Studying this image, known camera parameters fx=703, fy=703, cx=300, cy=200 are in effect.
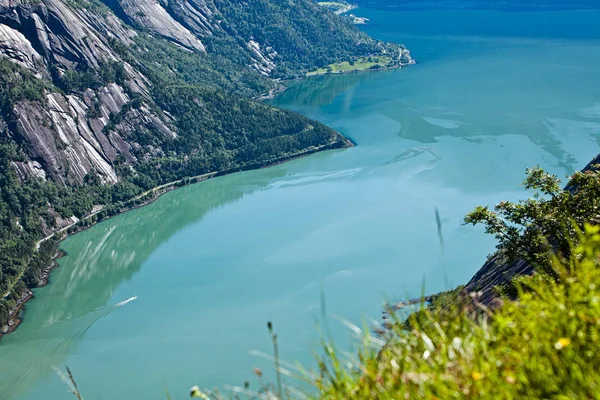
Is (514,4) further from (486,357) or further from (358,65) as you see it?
(486,357)

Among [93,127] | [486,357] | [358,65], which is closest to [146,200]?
[93,127]

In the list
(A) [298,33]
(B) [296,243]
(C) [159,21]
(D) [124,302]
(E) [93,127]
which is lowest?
(D) [124,302]

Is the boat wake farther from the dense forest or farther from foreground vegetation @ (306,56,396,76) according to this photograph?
the dense forest

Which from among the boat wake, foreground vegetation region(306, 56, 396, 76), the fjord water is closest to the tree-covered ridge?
foreground vegetation region(306, 56, 396, 76)

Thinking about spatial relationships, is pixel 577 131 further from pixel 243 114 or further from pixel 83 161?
pixel 83 161

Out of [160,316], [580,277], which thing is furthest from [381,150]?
[580,277]

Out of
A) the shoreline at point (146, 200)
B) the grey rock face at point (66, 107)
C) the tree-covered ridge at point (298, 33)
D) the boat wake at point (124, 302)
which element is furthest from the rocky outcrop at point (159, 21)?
the boat wake at point (124, 302)
